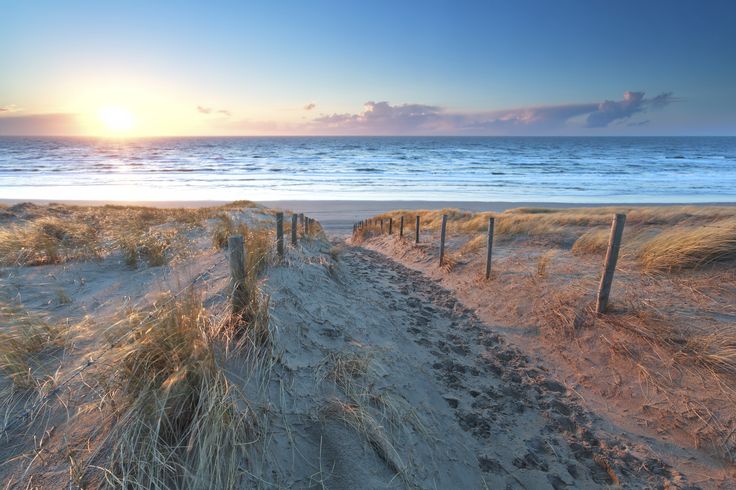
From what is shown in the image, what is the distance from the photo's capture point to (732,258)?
739 centimetres

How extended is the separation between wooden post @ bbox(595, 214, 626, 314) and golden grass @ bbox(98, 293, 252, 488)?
607 centimetres

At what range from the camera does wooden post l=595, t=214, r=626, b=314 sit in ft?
20.9

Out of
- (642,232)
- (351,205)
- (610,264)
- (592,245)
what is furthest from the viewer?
(351,205)

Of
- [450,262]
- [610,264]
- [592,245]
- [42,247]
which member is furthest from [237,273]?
[592,245]

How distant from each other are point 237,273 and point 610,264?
19.7 feet

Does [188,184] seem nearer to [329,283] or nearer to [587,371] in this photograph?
[329,283]

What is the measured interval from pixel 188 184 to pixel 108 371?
4177 cm

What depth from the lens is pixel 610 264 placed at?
6410 mm

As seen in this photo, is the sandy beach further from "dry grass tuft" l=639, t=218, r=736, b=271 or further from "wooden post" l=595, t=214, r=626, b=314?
"wooden post" l=595, t=214, r=626, b=314

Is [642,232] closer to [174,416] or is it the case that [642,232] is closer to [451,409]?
[451,409]

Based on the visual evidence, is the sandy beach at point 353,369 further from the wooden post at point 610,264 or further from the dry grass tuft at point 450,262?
the dry grass tuft at point 450,262

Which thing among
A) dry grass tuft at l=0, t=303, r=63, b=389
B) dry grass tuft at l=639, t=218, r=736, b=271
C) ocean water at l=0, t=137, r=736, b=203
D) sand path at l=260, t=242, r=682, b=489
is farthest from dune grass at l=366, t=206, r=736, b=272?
ocean water at l=0, t=137, r=736, b=203

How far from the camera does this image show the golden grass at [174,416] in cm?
245

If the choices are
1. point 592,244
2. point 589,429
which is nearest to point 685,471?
point 589,429
